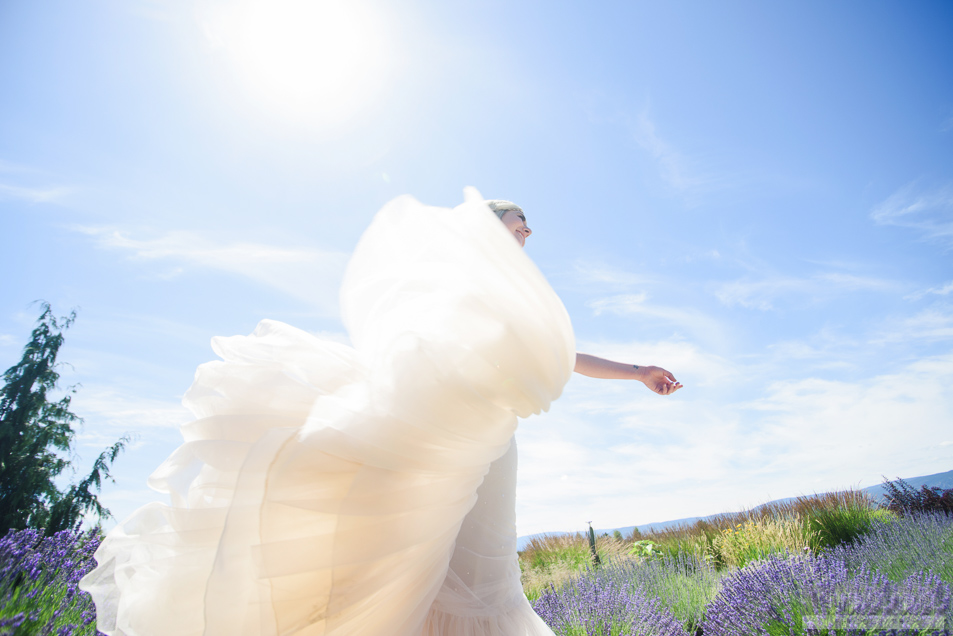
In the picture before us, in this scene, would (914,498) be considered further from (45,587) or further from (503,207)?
(45,587)

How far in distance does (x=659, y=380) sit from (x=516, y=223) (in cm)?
95

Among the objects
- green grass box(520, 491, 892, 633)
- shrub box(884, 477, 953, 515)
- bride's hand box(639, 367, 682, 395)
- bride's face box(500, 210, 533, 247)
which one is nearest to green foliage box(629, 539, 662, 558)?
green grass box(520, 491, 892, 633)

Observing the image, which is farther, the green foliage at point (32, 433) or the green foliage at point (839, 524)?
the green foliage at point (32, 433)

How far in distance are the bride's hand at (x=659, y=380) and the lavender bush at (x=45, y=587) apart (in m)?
2.85

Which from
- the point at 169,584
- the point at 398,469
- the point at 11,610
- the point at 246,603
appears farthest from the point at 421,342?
the point at 11,610

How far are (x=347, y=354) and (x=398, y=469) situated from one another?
0.45 meters

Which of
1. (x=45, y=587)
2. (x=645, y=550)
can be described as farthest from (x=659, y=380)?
(x=645, y=550)

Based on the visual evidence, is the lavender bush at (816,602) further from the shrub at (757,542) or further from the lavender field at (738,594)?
the shrub at (757,542)

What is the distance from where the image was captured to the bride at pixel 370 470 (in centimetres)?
115

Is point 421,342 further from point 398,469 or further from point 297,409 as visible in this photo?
point 297,409

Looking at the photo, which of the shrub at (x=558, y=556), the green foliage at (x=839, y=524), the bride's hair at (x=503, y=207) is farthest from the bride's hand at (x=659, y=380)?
the green foliage at (x=839, y=524)

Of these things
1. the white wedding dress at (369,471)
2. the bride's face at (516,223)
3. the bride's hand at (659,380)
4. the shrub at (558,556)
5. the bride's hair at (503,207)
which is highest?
the bride's hair at (503,207)

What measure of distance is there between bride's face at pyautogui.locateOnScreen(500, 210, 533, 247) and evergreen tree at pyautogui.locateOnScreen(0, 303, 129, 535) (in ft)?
58.6

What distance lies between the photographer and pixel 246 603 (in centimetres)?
111
